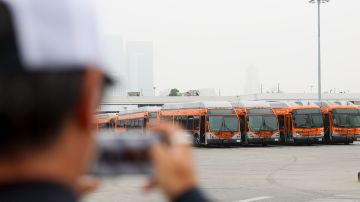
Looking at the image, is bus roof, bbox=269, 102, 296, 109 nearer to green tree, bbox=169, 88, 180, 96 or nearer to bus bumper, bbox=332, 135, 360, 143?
bus bumper, bbox=332, 135, 360, 143

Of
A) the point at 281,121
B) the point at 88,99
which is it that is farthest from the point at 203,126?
the point at 88,99

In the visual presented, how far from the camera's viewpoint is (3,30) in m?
0.83

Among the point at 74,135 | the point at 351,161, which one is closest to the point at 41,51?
the point at 74,135

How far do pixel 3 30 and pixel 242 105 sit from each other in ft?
134

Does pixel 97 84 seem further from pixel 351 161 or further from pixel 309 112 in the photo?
pixel 309 112

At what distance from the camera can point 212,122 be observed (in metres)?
38.2

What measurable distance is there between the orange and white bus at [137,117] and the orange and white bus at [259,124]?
5.46 metres

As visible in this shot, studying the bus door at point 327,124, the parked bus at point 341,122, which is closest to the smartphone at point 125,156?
the parked bus at point 341,122

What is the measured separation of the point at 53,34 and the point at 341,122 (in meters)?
41.1

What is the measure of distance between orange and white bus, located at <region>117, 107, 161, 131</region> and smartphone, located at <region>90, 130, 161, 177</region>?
39.9 metres

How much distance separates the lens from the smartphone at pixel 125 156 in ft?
3.29

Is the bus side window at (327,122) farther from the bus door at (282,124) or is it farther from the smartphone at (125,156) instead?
the smartphone at (125,156)

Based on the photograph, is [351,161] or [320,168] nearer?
[320,168]

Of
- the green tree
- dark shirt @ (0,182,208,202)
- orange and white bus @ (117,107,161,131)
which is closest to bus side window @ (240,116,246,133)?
orange and white bus @ (117,107,161,131)
